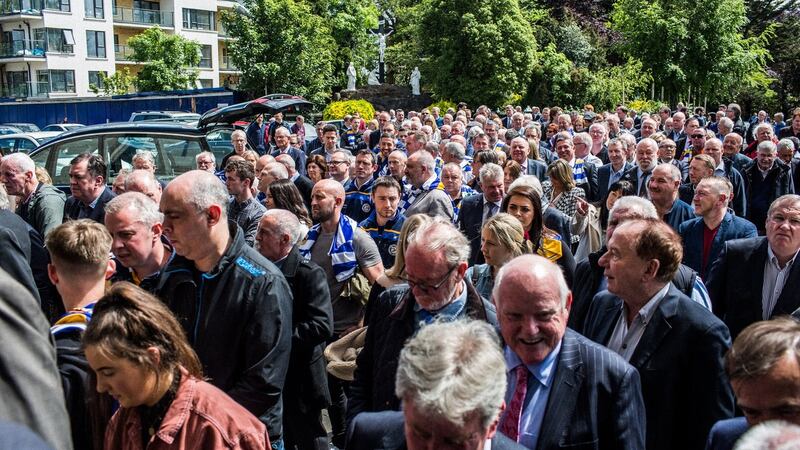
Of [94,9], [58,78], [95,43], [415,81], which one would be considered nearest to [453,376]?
[415,81]

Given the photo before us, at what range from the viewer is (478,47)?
30094 mm

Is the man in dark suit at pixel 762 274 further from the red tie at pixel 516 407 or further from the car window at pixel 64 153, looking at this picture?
the car window at pixel 64 153

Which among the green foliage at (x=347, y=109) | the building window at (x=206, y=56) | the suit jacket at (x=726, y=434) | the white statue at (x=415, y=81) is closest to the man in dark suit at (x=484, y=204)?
the suit jacket at (x=726, y=434)

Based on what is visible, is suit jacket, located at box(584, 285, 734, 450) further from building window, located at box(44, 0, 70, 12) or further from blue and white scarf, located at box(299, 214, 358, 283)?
building window, located at box(44, 0, 70, 12)

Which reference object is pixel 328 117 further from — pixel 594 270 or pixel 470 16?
pixel 594 270

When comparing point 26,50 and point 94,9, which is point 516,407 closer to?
point 26,50

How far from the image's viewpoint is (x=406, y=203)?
8.82 meters

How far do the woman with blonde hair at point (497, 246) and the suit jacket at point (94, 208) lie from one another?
12.8 feet

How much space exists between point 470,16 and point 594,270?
26.3m

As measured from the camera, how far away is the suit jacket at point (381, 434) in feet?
8.78

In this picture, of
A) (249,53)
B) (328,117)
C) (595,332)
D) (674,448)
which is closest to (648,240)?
(595,332)

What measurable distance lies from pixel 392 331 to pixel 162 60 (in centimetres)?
5002

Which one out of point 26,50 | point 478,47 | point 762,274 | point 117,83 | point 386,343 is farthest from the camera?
point 26,50

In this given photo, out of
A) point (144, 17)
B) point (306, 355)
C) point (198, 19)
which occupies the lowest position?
point (306, 355)
